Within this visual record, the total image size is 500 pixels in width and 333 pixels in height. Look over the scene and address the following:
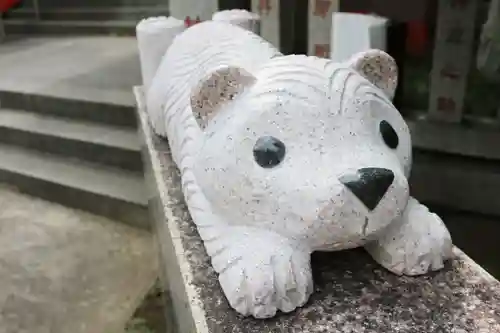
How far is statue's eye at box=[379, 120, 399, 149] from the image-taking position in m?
0.85

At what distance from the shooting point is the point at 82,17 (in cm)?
471

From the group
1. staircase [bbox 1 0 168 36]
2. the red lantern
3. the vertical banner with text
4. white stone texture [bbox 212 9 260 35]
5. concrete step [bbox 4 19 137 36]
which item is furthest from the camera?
the red lantern

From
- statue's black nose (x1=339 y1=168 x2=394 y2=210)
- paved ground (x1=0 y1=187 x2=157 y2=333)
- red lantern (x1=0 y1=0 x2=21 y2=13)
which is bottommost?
paved ground (x1=0 y1=187 x2=157 y2=333)

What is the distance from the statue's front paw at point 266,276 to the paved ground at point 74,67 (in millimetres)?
1980

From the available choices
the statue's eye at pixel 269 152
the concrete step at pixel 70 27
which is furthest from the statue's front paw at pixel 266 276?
the concrete step at pixel 70 27

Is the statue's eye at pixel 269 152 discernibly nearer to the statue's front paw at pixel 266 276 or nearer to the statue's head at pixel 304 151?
the statue's head at pixel 304 151

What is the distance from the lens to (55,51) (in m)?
4.21

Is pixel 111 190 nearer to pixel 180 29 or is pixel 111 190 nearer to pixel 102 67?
pixel 180 29

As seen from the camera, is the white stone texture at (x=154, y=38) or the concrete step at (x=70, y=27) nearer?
the white stone texture at (x=154, y=38)

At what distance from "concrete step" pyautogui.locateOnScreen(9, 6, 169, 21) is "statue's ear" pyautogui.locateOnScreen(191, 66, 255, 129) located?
3.33m

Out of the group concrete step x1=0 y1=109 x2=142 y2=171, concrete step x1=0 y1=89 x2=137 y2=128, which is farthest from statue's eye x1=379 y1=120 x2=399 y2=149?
concrete step x1=0 y1=89 x2=137 y2=128

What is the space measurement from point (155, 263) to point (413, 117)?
1.02 meters

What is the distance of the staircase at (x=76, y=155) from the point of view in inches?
89.4

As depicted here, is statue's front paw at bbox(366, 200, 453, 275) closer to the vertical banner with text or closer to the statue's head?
the statue's head
